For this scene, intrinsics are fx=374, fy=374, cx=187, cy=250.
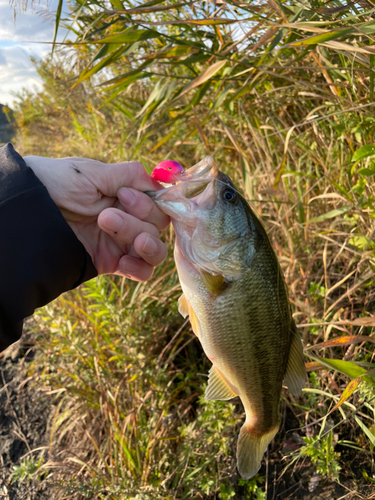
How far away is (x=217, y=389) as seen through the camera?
1733 millimetres

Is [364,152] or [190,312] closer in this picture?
[190,312]

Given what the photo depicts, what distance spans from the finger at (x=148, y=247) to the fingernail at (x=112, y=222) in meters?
0.11

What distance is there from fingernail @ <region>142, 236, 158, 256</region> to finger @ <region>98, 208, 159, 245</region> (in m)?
0.06

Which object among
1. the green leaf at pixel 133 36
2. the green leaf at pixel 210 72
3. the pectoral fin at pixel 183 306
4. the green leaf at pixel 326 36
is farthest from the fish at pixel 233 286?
the green leaf at pixel 133 36

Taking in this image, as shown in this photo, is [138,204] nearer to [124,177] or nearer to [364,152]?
[124,177]

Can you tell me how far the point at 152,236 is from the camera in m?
1.78

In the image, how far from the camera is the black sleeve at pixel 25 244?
1490mm

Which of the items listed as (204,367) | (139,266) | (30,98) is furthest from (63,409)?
(30,98)

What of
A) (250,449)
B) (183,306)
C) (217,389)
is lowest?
(250,449)

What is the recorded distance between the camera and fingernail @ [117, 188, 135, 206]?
1726 millimetres

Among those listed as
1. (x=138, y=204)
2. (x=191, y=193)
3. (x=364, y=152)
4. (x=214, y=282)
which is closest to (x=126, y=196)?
(x=138, y=204)

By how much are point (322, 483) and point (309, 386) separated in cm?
58

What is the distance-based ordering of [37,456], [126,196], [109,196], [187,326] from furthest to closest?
[187,326] → [37,456] → [109,196] → [126,196]

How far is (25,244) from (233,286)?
86 cm
